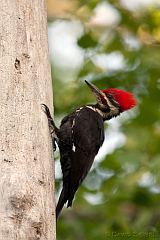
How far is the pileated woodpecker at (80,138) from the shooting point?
4113 millimetres

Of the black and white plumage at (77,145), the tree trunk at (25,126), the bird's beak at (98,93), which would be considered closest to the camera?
the tree trunk at (25,126)

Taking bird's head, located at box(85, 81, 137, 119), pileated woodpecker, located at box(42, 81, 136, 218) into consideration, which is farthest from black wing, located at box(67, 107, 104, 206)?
bird's head, located at box(85, 81, 137, 119)

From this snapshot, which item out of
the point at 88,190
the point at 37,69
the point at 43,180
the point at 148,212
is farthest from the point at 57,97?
→ the point at 43,180

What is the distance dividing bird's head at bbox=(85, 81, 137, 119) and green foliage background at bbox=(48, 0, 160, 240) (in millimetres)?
311

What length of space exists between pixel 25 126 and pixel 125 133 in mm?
2719

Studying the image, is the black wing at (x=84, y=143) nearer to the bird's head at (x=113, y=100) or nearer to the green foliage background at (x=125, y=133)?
the bird's head at (x=113, y=100)

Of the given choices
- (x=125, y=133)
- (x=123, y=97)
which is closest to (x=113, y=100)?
(x=123, y=97)

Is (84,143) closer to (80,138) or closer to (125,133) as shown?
(80,138)

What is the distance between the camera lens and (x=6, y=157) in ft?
9.57

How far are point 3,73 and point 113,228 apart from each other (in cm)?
282

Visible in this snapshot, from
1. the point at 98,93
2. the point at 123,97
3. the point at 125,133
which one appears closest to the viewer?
the point at 123,97

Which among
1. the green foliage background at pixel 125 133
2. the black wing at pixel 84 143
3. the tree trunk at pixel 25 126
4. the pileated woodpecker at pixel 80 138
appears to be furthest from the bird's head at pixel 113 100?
the tree trunk at pixel 25 126

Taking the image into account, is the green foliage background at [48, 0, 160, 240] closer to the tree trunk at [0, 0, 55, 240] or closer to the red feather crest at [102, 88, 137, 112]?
the red feather crest at [102, 88, 137, 112]

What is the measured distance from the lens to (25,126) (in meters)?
3.08
